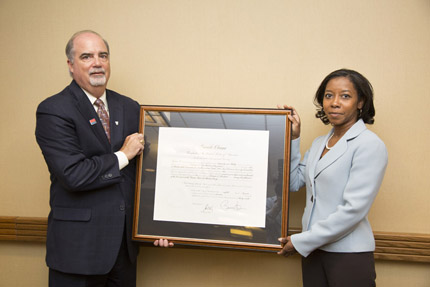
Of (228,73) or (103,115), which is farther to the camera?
(228,73)

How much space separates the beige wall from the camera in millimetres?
2158

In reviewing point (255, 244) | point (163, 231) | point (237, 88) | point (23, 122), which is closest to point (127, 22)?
point (237, 88)

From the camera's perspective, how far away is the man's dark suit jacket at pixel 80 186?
5.52 feet

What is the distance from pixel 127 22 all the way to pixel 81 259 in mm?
1623

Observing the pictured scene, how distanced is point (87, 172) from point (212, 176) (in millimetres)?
654

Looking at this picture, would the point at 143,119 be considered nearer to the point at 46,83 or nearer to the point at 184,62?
the point at 184,62

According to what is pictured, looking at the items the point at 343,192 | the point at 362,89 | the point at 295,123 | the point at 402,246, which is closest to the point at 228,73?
the point at 295,123

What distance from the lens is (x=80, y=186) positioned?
168cm

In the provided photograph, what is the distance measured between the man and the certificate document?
0.67 ft

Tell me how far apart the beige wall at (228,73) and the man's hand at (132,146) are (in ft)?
1.93

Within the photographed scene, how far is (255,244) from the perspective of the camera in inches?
68.9

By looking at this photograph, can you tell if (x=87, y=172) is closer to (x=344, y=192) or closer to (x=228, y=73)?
(x=228, y=73)

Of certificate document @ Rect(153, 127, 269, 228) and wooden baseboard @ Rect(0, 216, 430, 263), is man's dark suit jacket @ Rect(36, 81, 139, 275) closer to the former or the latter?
certificate document @ Rect(153, 127, 269, 228)
